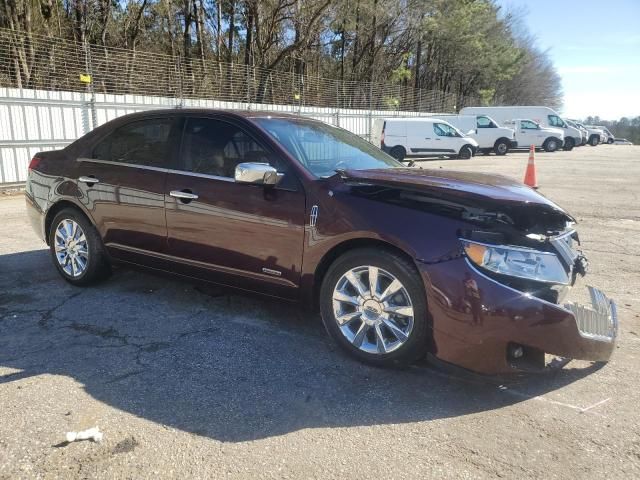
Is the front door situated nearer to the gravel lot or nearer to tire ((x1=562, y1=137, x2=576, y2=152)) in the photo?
the gravel lot

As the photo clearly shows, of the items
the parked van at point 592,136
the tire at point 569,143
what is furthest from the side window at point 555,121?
the parked van at point 592,136

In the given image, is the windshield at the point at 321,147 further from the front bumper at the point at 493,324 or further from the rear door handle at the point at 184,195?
the front bumper at the point at 493,324

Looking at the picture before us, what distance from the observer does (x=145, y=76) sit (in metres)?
15.5

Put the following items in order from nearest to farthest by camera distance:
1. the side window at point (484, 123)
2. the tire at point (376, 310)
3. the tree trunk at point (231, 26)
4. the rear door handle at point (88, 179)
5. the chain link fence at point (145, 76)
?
the tire at point (376, 310) < the rear door handle at point (88, 179) < the chain link fence at point (145, 76) < the side window at point (484, 123) < the tree trunk at point (231, 26)

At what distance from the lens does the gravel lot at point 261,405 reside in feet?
8.05

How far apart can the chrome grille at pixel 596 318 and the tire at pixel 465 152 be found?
2131 centimetres

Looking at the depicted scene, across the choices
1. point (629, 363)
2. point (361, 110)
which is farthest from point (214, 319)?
point (361, 110)

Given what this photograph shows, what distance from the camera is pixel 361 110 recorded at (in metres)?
25.4

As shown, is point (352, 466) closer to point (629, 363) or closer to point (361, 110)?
point (629, 363)

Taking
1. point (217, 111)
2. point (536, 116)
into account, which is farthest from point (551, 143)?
point (217, 111)

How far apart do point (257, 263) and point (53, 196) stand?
8.12ft

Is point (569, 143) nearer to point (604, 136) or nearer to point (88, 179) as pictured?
point (604, 136)

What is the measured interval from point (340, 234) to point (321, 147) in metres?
1.05

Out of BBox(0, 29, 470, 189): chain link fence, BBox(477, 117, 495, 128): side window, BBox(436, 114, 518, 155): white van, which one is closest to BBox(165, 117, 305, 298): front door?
BBox(0, 29, 470, 189): chain link fence
